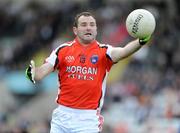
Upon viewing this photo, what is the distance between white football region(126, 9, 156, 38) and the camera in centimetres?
995

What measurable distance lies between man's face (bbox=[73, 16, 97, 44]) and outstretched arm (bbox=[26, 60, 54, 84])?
608mm

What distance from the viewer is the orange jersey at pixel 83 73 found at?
34.4 feet

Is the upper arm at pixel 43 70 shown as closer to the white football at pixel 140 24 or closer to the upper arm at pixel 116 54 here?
the upper arm at pixel 116 54

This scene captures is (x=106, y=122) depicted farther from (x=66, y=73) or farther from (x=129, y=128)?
(x=66, y=73)

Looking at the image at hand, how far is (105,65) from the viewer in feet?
34.7

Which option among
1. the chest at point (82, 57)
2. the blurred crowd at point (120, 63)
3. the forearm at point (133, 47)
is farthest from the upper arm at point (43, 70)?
the blurred crowd at point (120, 63)

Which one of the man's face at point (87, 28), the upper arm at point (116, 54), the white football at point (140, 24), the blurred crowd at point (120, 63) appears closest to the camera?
the white football at point (140, 24)

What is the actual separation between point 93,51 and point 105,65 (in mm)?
251

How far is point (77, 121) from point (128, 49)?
1.24m

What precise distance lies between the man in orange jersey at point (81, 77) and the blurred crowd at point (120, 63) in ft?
18.2

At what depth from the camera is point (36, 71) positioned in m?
10.5

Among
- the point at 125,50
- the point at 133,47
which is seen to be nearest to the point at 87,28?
the point at 125,50

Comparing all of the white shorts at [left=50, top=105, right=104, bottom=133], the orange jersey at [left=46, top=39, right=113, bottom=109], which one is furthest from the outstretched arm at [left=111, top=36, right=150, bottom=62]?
the white shorts at [left=50, top=105, right=104, bottom=133]

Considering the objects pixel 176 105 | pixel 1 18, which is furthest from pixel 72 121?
pixel 1 18
